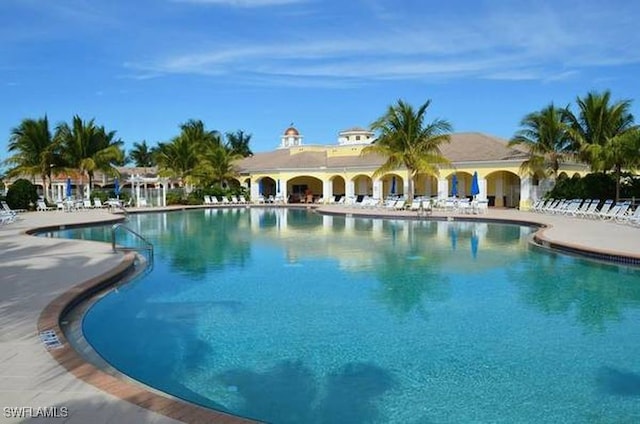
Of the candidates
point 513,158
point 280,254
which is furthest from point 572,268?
point 513,158

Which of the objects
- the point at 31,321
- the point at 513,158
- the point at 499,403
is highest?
the point at 513,158

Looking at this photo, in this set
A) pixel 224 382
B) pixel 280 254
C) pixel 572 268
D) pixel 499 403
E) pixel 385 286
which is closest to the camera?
pixel 499 403

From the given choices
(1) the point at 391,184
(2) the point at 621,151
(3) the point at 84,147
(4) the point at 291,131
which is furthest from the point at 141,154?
(2) the point at 621,151

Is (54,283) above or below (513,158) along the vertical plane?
below

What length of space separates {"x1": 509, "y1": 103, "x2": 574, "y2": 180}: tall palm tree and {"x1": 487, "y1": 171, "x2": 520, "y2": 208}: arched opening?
460 centimetres

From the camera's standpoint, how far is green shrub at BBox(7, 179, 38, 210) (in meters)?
32.4

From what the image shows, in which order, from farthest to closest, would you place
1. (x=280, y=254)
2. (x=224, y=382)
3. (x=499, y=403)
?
1. (x=280, y=254)
2. (x=224, y=382)
3. (x=499, y=403)

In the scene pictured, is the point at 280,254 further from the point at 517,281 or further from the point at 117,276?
the point at 517,281

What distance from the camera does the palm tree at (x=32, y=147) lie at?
3497cm

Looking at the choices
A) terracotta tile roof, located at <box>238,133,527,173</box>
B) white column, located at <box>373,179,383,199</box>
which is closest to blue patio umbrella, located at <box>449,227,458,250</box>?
terracotta tile roof, located at <box>238,133,527,173</box>

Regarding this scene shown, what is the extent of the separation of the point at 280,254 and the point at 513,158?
20.4 meters

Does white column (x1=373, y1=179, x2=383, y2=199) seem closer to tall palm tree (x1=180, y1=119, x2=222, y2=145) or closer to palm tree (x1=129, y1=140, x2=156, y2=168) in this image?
tall palm tree (x1=180, y1=119, x2=222, y2=145)

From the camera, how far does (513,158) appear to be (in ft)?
102

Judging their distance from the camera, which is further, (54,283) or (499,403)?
(54,283)
